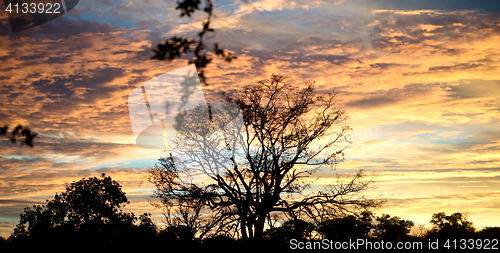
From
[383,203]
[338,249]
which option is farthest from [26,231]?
[383,203]

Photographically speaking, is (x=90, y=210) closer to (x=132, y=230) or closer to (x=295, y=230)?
(x=132, y=230)

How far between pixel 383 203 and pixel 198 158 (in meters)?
9.97

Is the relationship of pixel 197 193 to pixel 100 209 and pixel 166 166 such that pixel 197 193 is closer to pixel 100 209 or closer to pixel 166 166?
pixel 166 166

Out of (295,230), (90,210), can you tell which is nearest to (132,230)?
(90,210)

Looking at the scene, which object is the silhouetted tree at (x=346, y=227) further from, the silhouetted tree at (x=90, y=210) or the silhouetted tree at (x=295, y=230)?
the silhouetted tree at (x=90, y=210)

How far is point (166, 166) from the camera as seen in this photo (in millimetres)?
18172

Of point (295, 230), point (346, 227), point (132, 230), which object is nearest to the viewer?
point (295, 230)

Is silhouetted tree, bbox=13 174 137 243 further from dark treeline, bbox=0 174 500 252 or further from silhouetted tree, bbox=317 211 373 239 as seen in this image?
silhouetted tree, bbox=317 211 373 239

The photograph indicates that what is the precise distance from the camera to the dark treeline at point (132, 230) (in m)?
17.7

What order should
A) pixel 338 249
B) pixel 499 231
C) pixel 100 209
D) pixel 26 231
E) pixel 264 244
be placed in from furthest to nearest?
1. pixel 26 231
2. pixel 100 209
3. pixel 499 231
4. pixel 338 249
5. pixel 264 244

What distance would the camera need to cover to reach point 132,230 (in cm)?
2692

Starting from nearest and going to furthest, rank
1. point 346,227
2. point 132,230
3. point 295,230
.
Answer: point 295,230 → point 346,227 → point 132,230

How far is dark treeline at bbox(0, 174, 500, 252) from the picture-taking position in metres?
17.7

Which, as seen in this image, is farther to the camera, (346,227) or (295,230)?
(346,227)
